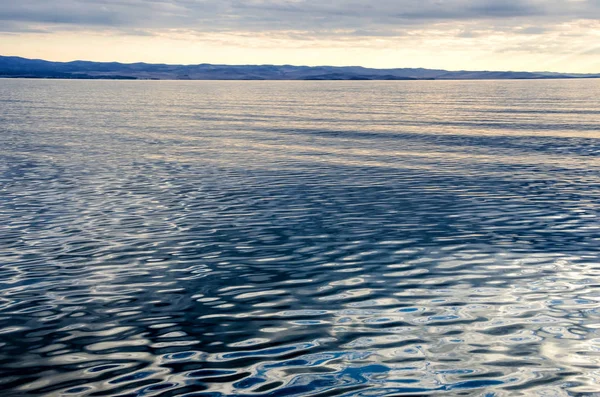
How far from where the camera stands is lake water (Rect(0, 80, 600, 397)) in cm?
1362

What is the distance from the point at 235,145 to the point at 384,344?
4618 cm

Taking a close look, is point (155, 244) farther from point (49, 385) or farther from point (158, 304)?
point (49, 385)

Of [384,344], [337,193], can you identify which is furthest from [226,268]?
[337,193]

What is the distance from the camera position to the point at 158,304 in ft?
58.6

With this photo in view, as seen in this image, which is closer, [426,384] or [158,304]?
[426,384]

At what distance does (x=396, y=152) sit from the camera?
54875 mm

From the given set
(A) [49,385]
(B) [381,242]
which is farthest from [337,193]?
(A) [49,385]

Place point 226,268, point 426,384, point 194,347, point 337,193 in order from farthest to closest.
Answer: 1. point 337,193
2. point 226,268
3. point 194,347
4. point 426,384

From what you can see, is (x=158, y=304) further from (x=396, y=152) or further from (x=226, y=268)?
(x=396, y=152)

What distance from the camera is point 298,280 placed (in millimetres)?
19953

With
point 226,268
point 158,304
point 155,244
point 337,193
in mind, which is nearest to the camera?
point 158,304

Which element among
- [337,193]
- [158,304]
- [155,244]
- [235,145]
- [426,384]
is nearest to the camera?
[426,384]

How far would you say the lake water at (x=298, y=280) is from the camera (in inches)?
536

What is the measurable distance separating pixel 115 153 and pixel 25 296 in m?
Result: 35.4
